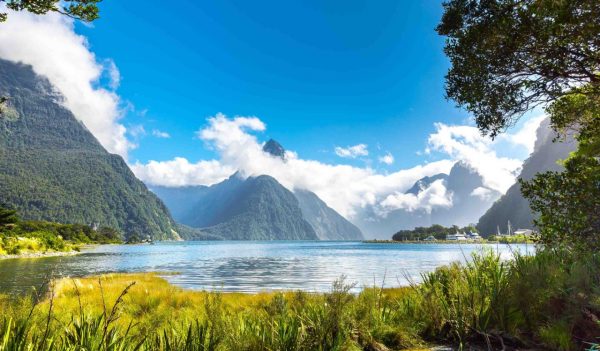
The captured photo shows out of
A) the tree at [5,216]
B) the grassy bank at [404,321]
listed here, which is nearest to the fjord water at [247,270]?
the grassy bank at [404,321]

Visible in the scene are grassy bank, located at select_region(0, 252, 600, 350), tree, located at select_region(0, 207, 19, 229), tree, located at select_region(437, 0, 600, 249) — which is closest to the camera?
grassy bank, located at select_region(0, 252, 600, 350)

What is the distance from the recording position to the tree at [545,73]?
29.6ft

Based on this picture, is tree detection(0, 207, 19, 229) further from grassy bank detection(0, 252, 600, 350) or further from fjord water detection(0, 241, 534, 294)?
grassy bank detection(0, 252, 600, 350)

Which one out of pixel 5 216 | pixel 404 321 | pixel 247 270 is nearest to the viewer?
pixel 404 321

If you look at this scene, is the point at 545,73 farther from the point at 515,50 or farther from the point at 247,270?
the point at 247,270

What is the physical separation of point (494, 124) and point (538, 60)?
7.55ft

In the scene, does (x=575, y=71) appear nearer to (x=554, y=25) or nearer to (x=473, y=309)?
(x=554, y=25)

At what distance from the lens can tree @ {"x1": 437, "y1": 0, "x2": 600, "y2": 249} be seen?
9023 millimetres

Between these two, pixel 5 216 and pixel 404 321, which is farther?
pixel 5 216

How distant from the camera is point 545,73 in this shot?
1030 cm

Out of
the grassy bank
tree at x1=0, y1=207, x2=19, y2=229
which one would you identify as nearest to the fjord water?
the grassy bank

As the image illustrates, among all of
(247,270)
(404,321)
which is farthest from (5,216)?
(404,321)

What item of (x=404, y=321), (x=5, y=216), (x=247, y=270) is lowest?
(x=247, y=270)

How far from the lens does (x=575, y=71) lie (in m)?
10.1
